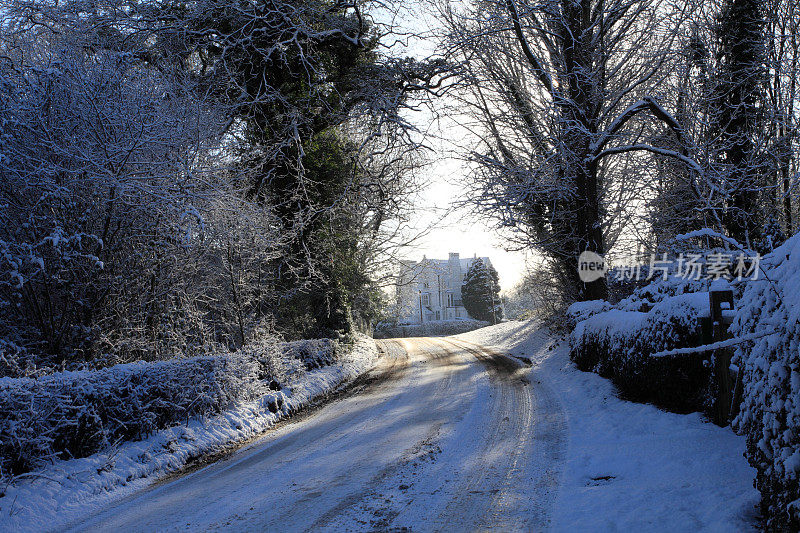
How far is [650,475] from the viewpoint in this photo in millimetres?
4352

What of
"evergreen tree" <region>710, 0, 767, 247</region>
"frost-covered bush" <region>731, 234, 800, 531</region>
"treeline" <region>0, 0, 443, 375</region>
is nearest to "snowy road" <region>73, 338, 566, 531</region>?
"frost-covered bush" <region>731, 234, 800, 531</region>

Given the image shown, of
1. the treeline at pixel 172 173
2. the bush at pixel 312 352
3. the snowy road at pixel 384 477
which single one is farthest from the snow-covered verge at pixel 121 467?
the bush at pixel 312 352

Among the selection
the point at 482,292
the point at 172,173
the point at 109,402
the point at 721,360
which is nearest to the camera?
the point at 721,360

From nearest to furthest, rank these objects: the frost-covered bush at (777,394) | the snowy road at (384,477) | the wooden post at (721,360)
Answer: the frost-covered bush at (777,394) → the snowy road at (384,477) → the wooden post at (721,360)

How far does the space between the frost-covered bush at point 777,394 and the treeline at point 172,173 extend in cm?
692

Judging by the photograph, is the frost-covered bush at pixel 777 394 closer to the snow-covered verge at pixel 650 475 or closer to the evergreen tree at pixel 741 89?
the snow-covered verge at pixel 650 475

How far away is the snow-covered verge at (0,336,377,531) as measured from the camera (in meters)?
4.48

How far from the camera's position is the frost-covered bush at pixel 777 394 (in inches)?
109

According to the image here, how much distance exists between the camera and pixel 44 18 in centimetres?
1048

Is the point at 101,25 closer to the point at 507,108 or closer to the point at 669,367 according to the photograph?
the point at 507,108

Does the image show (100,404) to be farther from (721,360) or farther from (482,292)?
(482,292)

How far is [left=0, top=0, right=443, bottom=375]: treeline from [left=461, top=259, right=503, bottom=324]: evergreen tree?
114 ft

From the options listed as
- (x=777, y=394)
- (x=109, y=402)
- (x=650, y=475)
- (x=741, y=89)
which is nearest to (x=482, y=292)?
(x=741, y=89)

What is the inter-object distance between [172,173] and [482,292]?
45435mm
